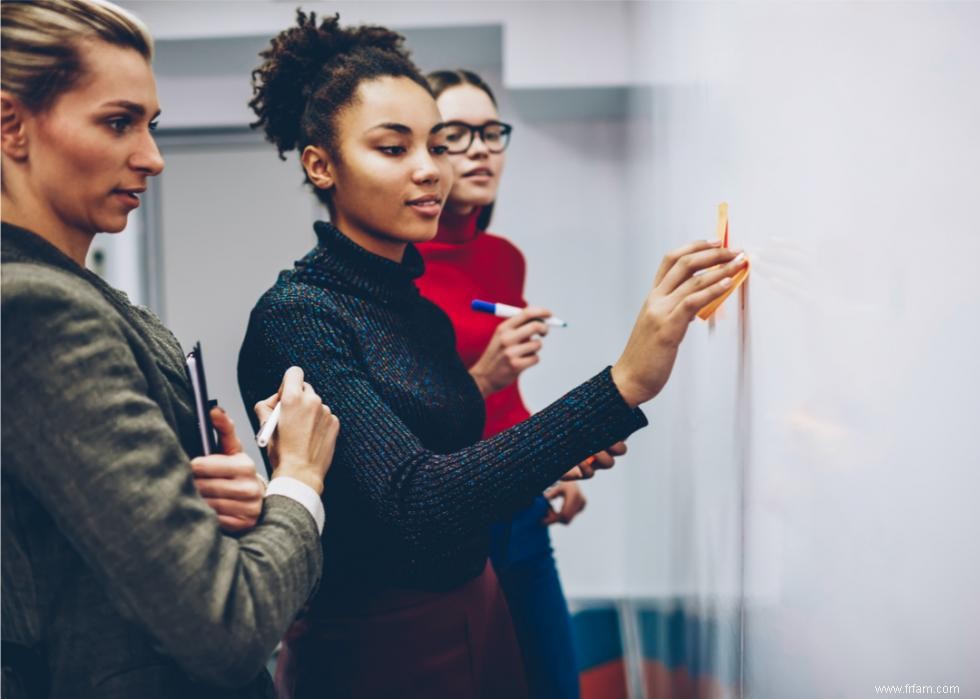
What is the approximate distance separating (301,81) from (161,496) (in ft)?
2.32

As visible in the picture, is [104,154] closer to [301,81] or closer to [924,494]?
[301,81]

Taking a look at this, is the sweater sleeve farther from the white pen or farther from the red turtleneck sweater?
the red turtleneck sweater

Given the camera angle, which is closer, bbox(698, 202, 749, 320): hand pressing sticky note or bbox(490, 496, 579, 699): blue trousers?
bbox(698, 202, 749, 320): hand pressing sticky note

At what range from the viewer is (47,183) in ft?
2.52

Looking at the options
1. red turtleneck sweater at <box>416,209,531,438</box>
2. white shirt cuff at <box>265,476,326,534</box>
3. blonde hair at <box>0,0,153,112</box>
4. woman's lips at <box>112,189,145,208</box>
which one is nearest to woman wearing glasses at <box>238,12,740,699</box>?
white shirt cuff at <box>265,476,326,534</box>

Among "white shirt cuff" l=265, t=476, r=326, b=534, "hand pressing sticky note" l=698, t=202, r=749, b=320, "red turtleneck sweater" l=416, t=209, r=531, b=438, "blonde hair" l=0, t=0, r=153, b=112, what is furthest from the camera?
"red turtleneck sweater" l=416, t=209, r=531, b=438

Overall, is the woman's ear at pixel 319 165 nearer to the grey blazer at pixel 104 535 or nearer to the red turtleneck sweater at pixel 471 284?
the grey blazer at pixel 104 535

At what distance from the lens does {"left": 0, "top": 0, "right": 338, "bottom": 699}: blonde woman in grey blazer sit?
67 cm

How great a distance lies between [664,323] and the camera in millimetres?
932

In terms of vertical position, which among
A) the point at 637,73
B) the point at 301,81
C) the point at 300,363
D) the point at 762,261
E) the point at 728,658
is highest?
the point at 637,73

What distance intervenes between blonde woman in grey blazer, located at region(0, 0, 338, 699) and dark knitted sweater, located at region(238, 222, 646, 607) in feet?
0.39

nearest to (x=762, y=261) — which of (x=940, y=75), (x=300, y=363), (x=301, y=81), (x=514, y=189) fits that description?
(x=940, y=75)

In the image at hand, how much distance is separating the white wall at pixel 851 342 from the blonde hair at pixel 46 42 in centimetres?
62

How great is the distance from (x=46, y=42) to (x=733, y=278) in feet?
2.38
